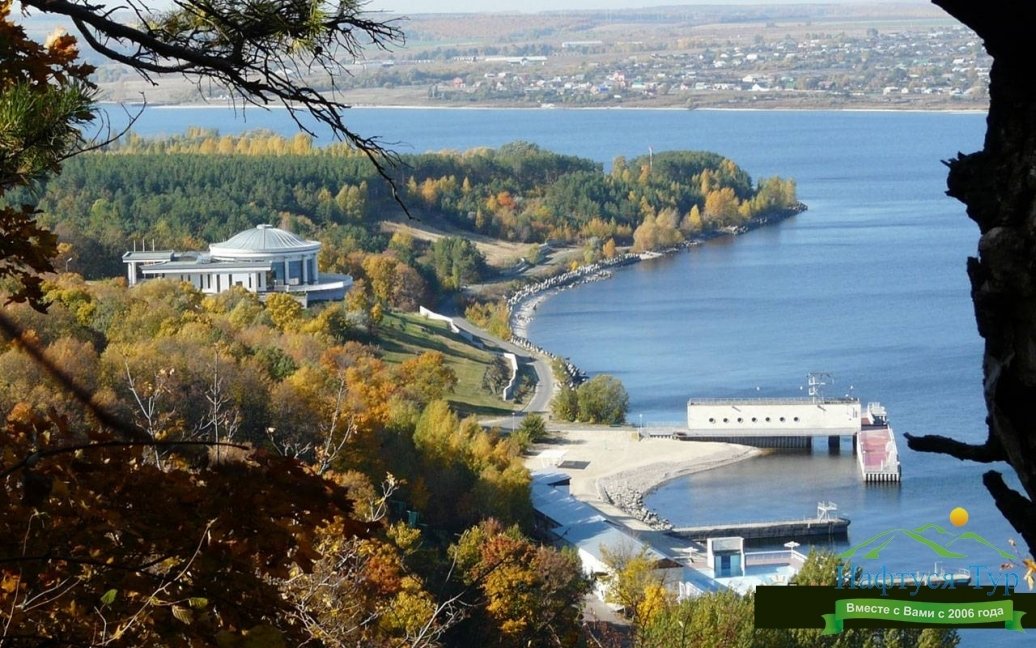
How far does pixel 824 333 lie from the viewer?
88.5 ft

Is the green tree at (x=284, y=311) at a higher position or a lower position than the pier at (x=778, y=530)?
higher

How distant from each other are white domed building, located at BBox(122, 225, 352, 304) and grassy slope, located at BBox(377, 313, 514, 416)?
1.46m

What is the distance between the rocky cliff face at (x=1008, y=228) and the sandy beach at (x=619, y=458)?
1504cm

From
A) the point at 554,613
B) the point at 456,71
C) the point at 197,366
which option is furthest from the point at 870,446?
the point at 456,71

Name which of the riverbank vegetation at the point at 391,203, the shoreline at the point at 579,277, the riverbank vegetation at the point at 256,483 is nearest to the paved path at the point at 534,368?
the shoreline at the point at 579,277

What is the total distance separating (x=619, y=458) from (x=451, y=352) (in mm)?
7409

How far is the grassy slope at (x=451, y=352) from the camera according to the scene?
22000 millimetres

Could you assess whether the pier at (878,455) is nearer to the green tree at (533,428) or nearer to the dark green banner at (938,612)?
the green tree at (533,428)

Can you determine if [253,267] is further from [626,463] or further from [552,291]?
[552,291]

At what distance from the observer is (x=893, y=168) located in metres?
58.8

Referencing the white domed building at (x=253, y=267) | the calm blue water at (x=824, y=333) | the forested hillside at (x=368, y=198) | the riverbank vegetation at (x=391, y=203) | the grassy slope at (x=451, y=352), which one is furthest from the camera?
the forested hillside at (x=368, y=198)

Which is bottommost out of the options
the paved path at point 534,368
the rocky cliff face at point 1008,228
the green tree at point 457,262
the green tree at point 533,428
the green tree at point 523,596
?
the green tree at point 457,262

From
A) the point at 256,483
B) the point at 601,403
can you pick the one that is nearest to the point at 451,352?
the point at 601,403

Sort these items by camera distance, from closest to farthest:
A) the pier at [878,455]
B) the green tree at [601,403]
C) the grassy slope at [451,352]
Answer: the pier at [878,455]
the green tree at [601,403]
the grassy slope at [451,352]
